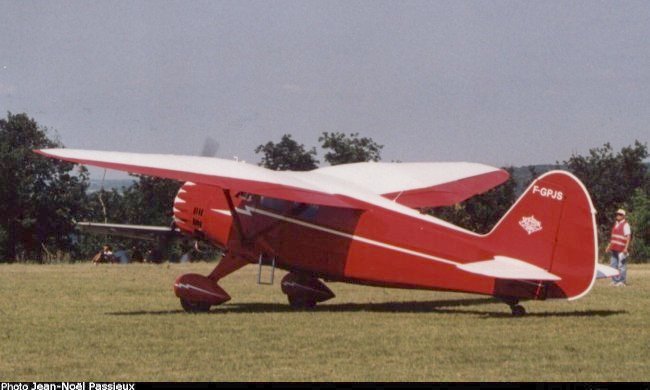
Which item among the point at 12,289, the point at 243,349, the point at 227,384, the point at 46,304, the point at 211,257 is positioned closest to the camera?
the point at 227,384

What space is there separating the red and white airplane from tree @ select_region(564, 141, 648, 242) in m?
47.2

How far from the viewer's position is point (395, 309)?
1500cm

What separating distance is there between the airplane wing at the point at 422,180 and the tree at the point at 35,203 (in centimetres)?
3505

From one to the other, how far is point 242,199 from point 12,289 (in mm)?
5228

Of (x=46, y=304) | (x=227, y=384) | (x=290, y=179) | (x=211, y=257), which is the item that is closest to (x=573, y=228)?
(x=290, y=179)

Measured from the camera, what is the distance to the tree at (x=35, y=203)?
52406 millimetres

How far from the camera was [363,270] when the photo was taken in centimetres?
1439

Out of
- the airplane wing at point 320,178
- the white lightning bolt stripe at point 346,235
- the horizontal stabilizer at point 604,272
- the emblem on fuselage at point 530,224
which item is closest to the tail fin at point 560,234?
the emblem on fuselage at point 530,224

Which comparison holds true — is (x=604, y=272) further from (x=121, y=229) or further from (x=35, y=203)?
(x=35, y=203)

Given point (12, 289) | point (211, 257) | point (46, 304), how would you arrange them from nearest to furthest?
1. point (46, 304)
2. point (12, 289)
3. point (211, 257)

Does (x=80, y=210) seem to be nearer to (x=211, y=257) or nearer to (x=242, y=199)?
(x=211, y=257)

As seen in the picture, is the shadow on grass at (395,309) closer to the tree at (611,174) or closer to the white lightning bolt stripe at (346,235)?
the white lightning bolt stripe at (346,235)

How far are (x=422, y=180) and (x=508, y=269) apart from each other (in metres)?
5.51

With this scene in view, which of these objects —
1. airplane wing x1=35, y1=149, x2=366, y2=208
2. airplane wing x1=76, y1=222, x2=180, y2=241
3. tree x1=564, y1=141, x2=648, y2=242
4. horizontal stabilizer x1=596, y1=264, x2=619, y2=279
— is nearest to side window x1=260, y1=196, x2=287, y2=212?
airplane wing x1=35, y1=149, x2=366, y2=208
